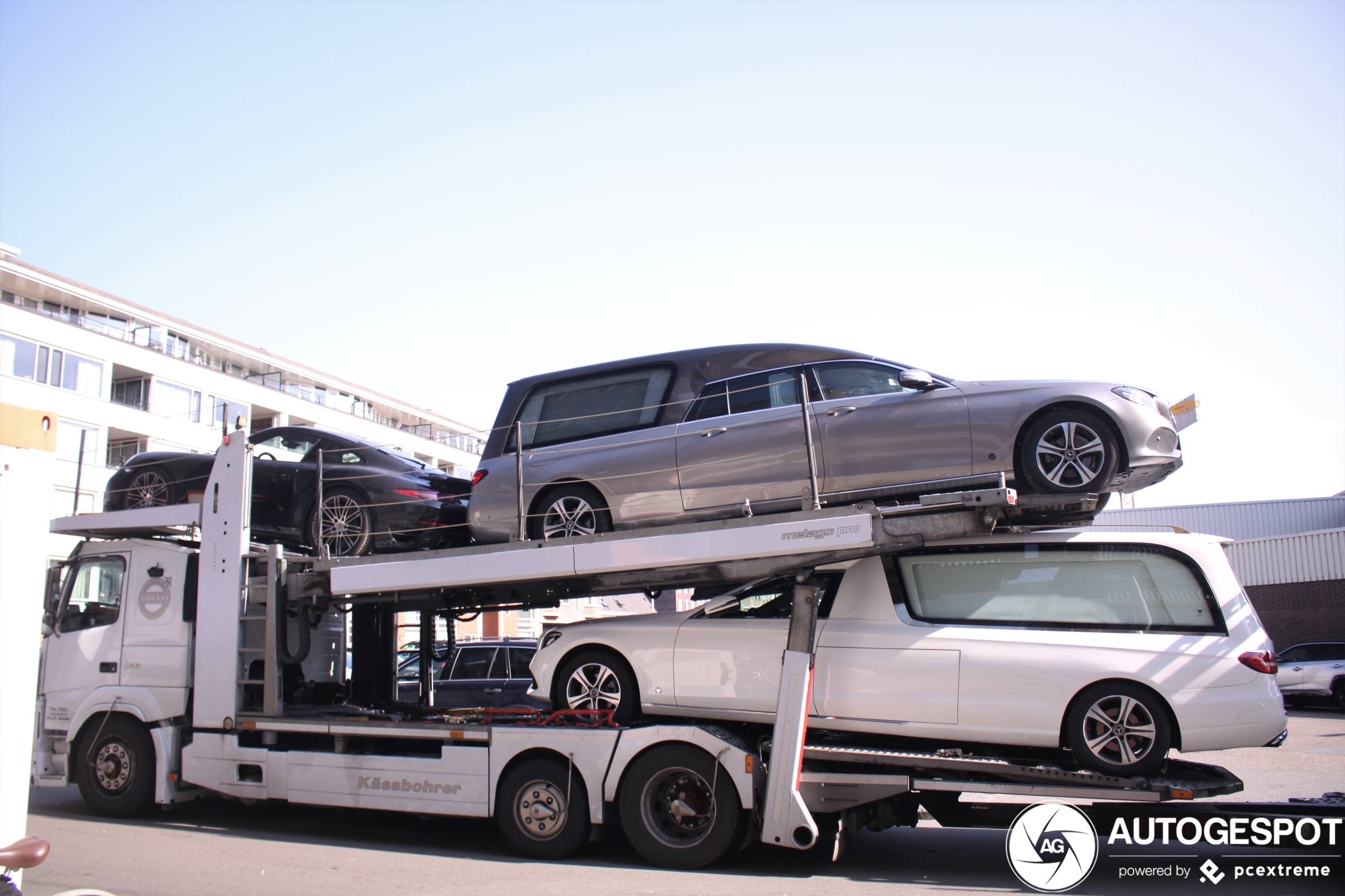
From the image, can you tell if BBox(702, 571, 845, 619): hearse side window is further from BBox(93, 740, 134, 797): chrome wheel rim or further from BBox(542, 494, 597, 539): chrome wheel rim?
BBox(93, 740, 134, 797): chrome wheel rim

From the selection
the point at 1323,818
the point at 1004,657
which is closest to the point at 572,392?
the point at 1004,657

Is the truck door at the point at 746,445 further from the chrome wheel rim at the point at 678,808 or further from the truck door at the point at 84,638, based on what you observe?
the truck door at the point at 84,638

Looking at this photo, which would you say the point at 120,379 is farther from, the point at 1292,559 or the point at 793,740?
the point at 1292,559

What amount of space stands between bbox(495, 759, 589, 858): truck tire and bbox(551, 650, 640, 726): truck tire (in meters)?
0.49

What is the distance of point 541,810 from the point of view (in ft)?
22.9

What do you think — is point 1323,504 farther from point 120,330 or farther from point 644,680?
point 120,330

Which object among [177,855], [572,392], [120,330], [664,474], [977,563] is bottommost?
[177,855]

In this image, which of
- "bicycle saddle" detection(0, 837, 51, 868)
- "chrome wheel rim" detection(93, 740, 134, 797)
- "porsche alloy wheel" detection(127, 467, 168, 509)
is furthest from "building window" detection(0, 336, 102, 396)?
"bicycle saddle" detection(0, 837, 51, 868)

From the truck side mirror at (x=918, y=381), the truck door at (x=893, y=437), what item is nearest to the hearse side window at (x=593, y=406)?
the truck door at (x=893, y=437)

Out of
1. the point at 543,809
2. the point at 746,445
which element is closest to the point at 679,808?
the point at 543,809

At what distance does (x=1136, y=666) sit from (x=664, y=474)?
11.6ft

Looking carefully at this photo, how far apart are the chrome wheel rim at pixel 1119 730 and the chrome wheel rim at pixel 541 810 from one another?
358cm

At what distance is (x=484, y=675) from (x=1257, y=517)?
2803 centimetres

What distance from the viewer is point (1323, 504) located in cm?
3006
